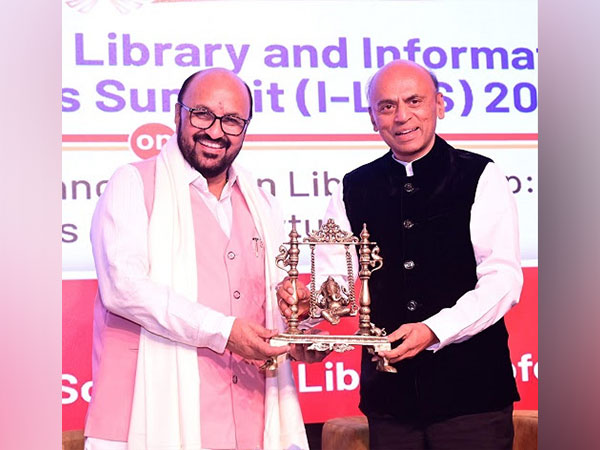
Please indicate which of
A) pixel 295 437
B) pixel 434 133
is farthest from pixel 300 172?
pixel 295 437

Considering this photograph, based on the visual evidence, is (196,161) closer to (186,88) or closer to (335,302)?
(186,88)

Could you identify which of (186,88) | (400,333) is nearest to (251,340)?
(400,333)

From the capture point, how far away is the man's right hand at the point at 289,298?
303 centimetres

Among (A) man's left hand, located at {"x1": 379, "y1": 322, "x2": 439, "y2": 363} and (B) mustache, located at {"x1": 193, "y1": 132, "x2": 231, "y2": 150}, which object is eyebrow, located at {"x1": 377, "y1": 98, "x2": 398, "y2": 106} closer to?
(B) mustache, located at {"x1": 193, "y1": 132, "x2": 231, "y2": 150}

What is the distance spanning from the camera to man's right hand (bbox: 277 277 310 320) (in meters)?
3.03

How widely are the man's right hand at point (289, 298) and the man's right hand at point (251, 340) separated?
9cm

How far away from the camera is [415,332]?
310cm

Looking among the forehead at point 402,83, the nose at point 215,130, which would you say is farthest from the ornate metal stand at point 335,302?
the forehead at point 402,83

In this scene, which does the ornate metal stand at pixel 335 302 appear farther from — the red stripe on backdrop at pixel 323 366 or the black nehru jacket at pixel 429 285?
the red stripe on backdrop at pixel 323 366

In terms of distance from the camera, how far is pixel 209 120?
10.5ft

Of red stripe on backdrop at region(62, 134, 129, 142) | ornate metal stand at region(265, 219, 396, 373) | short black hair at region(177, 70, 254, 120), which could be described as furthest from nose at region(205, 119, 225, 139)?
ornate metal stand at region(265, 219, 396, 373)

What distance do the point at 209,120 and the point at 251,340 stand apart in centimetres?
84
